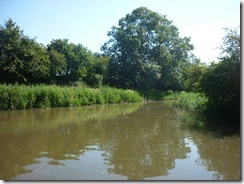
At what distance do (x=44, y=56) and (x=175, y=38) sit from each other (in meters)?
25.8

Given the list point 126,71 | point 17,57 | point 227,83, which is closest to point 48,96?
point 17,57

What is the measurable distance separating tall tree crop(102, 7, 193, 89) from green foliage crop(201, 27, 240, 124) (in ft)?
96.1

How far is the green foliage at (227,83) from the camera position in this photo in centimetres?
1347

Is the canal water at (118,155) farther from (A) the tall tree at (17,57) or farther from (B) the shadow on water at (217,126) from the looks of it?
(A) the tall tree at (17,57)

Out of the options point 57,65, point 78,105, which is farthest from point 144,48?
point 78,105

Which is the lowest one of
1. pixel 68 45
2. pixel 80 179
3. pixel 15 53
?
pixel 80 179

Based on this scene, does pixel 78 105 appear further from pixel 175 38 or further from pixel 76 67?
pixel 175 38

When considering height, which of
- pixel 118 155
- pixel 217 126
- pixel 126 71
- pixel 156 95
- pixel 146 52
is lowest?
pixel 118 155

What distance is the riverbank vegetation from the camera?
47.1ft

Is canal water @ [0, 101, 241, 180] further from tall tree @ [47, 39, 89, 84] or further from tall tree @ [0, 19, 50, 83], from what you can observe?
tall tree @ [47, 39, 89, 84]

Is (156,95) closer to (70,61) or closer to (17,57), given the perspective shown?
(70,61)

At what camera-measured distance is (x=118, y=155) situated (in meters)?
8.27

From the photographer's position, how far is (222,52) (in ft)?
46.8

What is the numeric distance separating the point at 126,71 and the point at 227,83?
1266 inches
